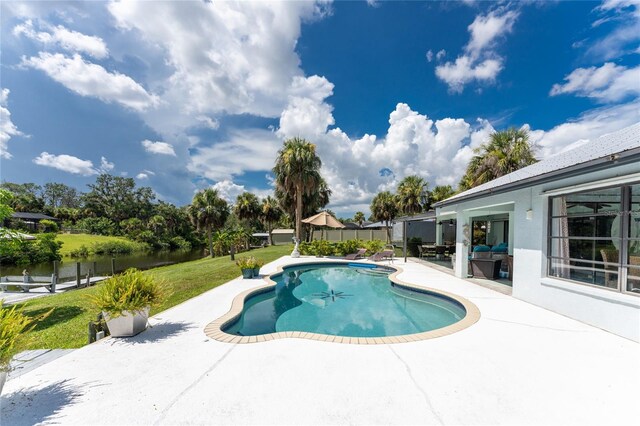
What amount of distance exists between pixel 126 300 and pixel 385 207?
34.5 metres

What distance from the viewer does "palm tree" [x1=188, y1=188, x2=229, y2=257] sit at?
1215 inches

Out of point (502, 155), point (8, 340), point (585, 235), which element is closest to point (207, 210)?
point (502, 155)

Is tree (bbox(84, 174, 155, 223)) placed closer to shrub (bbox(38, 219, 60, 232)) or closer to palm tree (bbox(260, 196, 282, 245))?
shrub (bbox(38, 219, 60, 232))

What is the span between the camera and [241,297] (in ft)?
24.4

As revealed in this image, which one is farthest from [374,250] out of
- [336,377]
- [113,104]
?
[113,104]

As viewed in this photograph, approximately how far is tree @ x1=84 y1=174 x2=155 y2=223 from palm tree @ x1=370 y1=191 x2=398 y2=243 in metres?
49.3

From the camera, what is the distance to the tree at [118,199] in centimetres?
5638

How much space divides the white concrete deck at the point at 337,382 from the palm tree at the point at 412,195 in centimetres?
2722

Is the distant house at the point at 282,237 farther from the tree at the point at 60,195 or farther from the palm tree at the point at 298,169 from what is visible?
the tree at the point at 60,195

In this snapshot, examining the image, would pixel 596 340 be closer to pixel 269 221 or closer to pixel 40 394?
pixel 40 394

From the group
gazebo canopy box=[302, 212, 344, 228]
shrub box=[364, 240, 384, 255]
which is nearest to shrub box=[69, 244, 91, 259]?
gazebo canopy box=[302, 212, 344, 228]

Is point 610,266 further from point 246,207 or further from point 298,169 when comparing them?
point 246,207

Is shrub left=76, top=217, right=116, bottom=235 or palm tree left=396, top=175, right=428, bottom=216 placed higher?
palm tree left=396, top=175, right=428, bottom=216

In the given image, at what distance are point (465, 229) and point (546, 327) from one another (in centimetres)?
551
